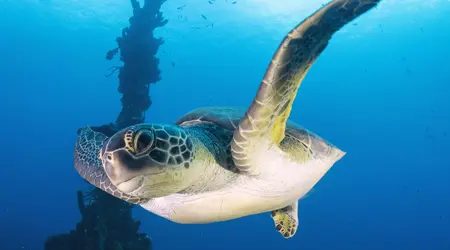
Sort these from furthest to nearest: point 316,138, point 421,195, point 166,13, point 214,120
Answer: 1. point 421,195
2. point 166,13
3. point 316,138
4. point 214,120

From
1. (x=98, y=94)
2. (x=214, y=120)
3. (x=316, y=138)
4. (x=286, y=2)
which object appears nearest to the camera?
(x=214, y=120)

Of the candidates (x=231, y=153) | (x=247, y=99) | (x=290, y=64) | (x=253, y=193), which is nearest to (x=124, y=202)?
(x=253, y=193)

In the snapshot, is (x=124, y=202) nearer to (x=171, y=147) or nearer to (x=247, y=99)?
(x=171, y=147)

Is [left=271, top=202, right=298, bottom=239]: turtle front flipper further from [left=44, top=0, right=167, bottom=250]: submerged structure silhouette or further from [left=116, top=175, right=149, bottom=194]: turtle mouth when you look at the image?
[left=44, top=0, right=167, bottom=250]: submerged structure silhouette

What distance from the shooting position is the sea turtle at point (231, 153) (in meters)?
1.67

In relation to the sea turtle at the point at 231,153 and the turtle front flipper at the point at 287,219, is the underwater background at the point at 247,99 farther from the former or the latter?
the sea turtle at the point at 231,153

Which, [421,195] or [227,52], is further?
[421,195]

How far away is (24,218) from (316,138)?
1398 inches

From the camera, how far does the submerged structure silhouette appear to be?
287 inches

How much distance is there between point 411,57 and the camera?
36062 millimetres

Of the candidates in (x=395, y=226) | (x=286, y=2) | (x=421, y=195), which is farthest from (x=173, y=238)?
(x=421, y=195)

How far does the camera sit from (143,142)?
5.49ft

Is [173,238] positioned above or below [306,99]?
below

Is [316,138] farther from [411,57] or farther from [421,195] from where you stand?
[421,195]
